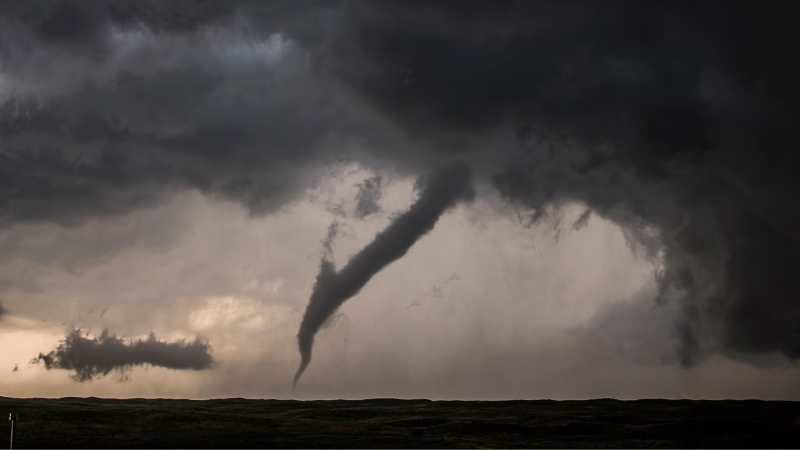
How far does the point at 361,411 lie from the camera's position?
162 meters

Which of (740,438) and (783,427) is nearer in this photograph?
(740,438)

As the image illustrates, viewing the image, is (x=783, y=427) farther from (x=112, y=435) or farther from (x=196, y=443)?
(x=112, y=435)

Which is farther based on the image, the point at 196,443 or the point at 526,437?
the point at 526,437

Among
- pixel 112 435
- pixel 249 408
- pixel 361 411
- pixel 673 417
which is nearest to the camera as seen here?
pixel 112 435

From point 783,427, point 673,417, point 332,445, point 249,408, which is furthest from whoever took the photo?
point 249,408

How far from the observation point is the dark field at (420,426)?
10912cm

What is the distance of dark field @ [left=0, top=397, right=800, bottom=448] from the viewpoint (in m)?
109

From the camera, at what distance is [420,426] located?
13500 centimetres

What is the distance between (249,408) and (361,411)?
1151 inches

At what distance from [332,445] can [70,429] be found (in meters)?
41.6

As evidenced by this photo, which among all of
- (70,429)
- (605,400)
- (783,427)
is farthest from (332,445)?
(605,400)

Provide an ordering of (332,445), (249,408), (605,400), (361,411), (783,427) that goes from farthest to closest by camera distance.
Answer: (605,400) → (249,408) → (361,411) → (783,427) → (332,445)

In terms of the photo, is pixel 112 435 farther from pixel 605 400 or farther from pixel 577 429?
pixel 605 400

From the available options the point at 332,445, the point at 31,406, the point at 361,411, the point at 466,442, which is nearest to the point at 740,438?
the point at 466,442
